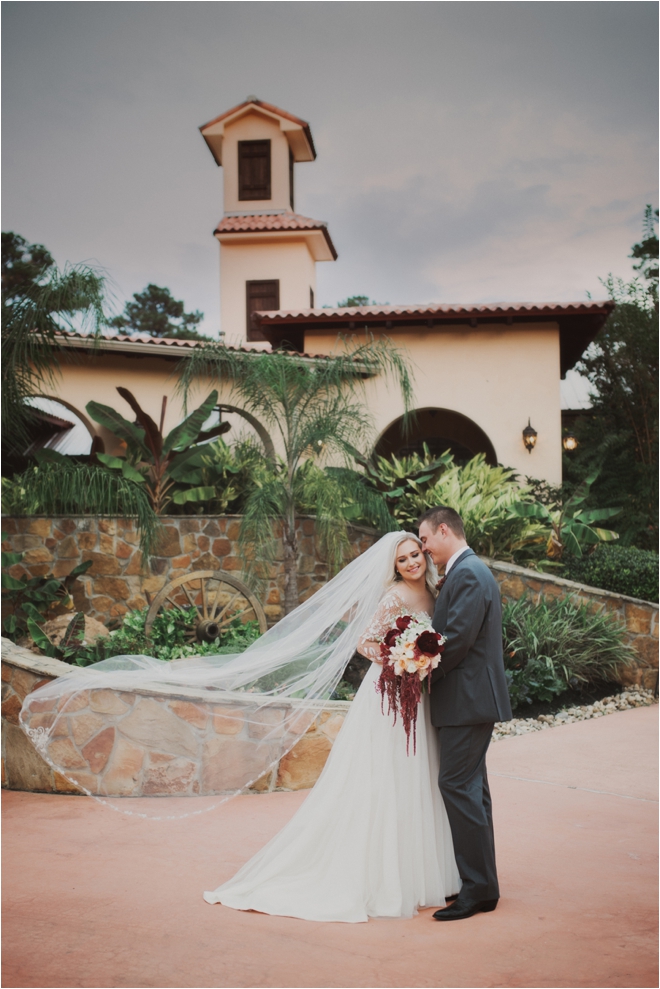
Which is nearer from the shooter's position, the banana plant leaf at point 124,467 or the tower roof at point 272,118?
the banana plant leaf at point 124,467

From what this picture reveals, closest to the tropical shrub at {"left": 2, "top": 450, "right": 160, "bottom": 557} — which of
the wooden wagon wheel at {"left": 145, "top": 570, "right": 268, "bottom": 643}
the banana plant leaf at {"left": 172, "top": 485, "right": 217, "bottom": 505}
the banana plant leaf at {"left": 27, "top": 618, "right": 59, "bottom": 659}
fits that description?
the banana plant leaf at {"left": 172, "top": 485, "right": 217, "bottom": 505}

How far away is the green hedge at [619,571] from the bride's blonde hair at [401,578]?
6439 millimetres

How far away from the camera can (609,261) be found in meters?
15.4

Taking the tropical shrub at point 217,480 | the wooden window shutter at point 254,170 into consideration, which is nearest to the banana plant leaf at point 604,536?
the tropical shrub at point 217,480

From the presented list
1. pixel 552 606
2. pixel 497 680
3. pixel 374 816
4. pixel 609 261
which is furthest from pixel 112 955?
pixel 609 261

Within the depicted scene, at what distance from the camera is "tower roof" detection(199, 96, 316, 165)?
2097 cm

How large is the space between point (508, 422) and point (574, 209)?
4.33 metres

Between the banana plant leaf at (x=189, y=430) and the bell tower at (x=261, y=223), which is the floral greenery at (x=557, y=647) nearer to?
the banana plant leaf at (x=189, y=430)

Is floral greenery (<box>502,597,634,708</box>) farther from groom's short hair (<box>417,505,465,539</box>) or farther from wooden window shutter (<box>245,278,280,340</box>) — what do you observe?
wooden window shutter (<box>245,278,280,340</box>)

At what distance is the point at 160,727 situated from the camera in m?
5.48

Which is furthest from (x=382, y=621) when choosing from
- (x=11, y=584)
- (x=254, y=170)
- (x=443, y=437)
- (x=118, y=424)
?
(x=254, y=170)

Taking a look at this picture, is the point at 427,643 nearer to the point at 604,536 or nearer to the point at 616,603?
the point at 616,603

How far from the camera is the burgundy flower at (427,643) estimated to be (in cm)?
352

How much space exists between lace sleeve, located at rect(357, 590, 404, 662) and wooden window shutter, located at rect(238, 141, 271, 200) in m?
19.3
